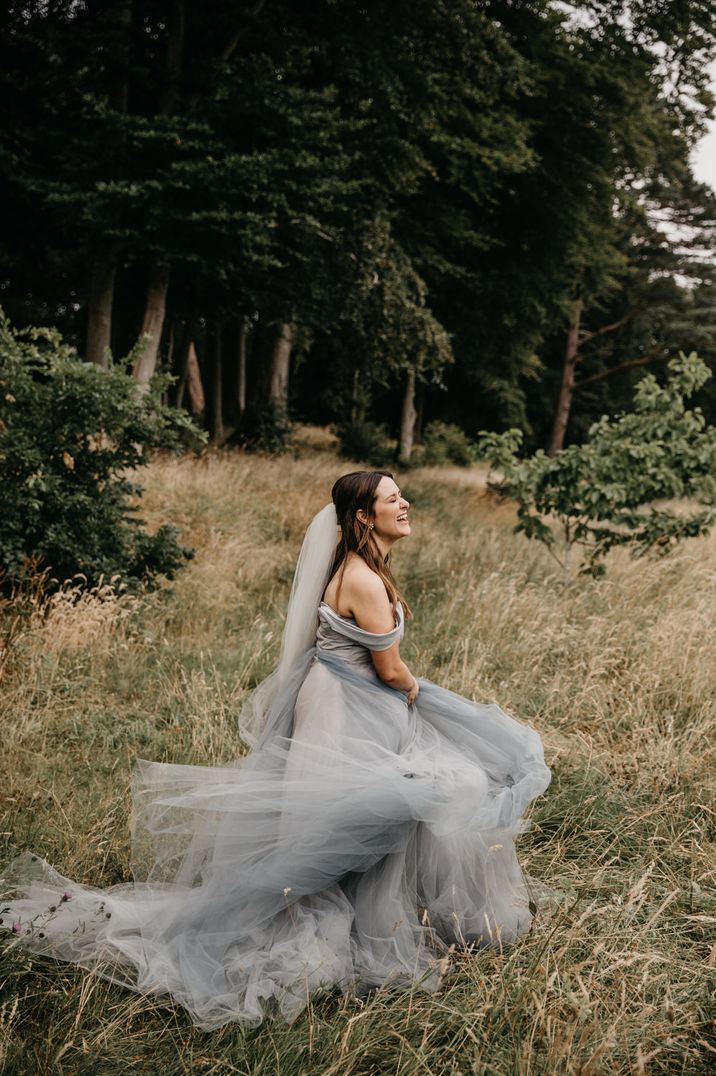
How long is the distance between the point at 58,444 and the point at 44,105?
8.20m

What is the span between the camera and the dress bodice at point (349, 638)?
3.04m

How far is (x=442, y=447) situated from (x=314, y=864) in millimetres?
21597

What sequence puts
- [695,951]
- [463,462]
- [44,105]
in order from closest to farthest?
1. [695,951]
2. [44,105]
3. [463,462]

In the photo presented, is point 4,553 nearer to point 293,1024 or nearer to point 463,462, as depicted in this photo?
point 293,1024

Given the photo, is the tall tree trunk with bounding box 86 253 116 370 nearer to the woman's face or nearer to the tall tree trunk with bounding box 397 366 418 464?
the woman's face

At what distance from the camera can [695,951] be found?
292cm

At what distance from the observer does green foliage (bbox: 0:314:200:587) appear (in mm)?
5594

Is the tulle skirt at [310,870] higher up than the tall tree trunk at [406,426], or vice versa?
the tall tree trunk at [406,426]

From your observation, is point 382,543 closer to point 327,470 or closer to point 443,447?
point 327,470

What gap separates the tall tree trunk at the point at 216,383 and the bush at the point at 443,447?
6.63 meters

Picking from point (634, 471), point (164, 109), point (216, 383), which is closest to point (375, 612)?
point (634, 471)

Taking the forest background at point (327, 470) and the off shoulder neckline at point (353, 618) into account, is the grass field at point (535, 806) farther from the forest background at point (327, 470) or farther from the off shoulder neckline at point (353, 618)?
the off shoulder neckline at point (353, 618)

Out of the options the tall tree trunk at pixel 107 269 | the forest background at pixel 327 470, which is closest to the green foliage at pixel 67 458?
the forest background at pixel 327 470

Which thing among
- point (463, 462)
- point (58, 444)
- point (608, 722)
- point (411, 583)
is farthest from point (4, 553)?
point (463, 462)
